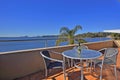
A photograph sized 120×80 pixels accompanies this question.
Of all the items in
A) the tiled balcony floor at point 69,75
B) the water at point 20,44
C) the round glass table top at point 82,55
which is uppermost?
the water at point 20,44

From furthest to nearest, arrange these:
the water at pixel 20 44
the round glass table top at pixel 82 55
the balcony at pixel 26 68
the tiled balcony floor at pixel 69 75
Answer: the water at pixel 20 44 → the tiled balcony floor at pixel 69 75 → the balcony at pixel 26 68 → the round glass table top at pixel 82 55

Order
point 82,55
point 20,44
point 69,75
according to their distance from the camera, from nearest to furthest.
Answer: point 82,55 < point 69,75 < point 20,44

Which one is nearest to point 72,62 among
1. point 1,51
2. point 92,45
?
point 1,51

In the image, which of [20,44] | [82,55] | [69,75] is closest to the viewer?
[82,55]

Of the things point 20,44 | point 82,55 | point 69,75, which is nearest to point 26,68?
point 20,44

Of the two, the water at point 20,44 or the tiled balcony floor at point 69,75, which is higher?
the water at point 20,44

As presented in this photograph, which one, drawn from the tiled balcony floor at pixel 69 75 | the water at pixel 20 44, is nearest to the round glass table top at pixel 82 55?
the tiled balcony floor at pixel 69 75

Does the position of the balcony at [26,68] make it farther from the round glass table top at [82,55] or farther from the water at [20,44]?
the round glass table top at [82,55]

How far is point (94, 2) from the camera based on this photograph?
14422mm

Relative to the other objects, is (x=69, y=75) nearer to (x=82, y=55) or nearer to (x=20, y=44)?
(x=82, y=55)

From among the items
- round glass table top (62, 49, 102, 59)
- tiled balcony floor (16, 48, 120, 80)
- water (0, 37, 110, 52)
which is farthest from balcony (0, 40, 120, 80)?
round glass table top (62, 49, 102, 59)

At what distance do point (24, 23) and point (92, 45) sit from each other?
1647cm

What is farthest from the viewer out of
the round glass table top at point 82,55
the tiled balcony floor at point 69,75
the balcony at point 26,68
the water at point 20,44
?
the water at point 20,44

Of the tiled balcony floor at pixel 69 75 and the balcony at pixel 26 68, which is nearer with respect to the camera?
the balcony at pixel 26 68
